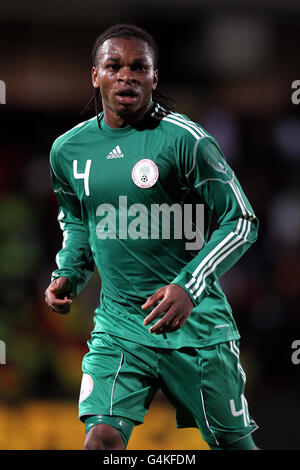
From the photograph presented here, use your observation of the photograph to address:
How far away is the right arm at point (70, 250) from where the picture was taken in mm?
2627

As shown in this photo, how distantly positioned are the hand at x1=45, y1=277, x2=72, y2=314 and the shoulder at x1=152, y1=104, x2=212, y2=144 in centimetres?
69

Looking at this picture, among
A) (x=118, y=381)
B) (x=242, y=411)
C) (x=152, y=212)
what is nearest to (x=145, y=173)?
(x=152, y=212)

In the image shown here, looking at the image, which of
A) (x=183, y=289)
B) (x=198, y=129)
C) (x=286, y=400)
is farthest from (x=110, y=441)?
(x=286, y=400)

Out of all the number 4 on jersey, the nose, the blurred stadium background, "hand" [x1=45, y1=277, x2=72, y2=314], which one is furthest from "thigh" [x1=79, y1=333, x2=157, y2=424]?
the blurred stadium background

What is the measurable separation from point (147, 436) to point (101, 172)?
2.72 metres

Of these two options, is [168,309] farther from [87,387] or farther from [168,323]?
[87,387]

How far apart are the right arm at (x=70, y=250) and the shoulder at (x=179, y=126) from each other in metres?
0.46

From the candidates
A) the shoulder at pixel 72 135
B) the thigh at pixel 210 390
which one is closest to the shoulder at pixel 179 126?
the shoulder at pixel 72 135

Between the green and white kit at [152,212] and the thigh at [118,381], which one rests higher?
the green and white kit at [152,212]

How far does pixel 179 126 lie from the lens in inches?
99.7

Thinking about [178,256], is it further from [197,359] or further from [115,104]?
[115,104]

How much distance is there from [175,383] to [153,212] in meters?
0.63

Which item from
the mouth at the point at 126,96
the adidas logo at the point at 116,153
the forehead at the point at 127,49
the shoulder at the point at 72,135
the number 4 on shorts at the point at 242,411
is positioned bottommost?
the number 4 on shorts at the point at 242,411

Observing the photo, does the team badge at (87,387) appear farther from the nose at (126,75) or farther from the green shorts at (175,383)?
the nose at (126,75)
